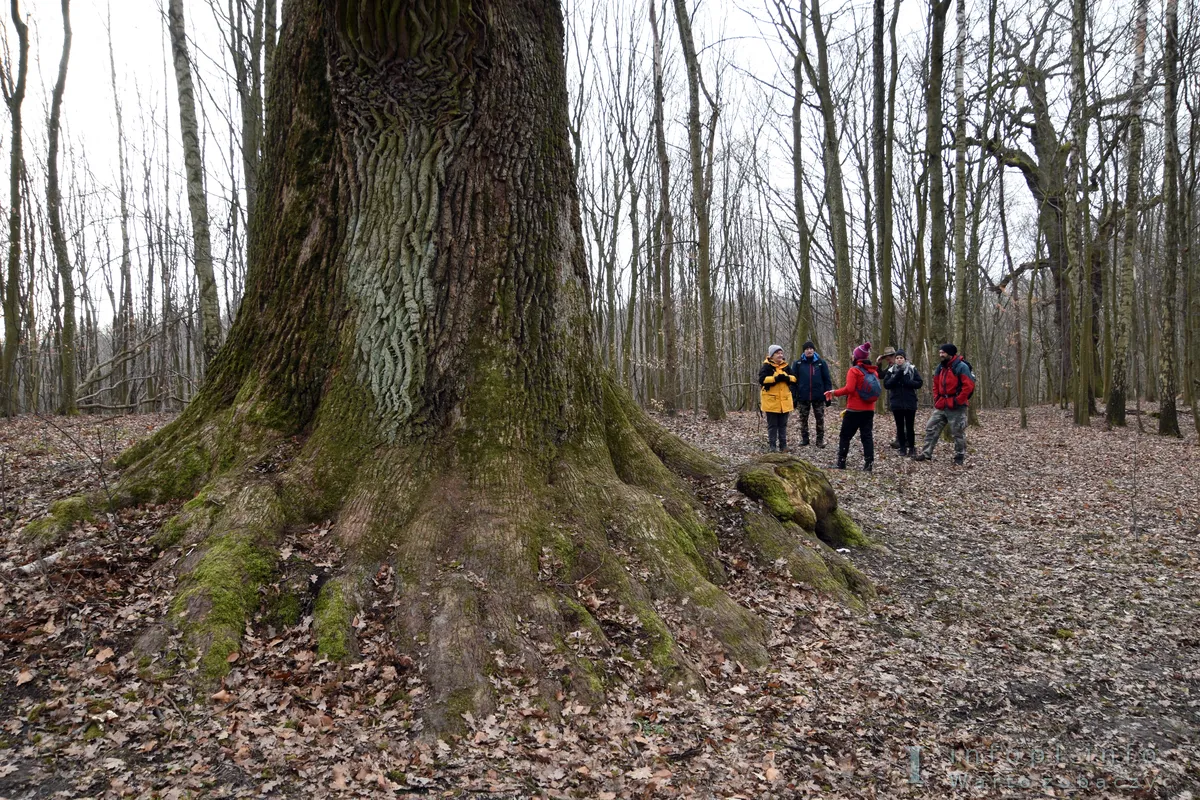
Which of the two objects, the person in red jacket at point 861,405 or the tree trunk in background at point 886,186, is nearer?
the person in red jacket at point 861,405

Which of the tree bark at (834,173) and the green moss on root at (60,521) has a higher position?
the tree bark at (834,173)

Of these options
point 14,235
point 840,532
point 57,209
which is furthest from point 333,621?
point 57,209

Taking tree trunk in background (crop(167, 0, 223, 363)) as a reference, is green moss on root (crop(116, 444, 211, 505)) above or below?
below

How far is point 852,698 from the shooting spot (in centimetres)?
373

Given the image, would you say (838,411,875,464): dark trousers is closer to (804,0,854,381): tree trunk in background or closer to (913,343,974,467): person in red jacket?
(913,343,974,467): person in red jacket

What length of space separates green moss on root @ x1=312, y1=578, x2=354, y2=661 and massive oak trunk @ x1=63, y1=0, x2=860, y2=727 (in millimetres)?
21

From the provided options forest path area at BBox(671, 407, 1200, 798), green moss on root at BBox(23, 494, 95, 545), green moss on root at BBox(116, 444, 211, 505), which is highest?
green moss on root at BBox(116, 444, 211, 505)

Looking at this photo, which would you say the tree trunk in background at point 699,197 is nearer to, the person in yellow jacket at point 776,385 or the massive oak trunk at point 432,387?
the person in yellow jacket at point 776,385

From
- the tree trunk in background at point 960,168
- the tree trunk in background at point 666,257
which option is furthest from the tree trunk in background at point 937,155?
the tree trunk in background at point 666,257

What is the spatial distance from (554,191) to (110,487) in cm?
371

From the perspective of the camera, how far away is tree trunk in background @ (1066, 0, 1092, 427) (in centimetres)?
1500

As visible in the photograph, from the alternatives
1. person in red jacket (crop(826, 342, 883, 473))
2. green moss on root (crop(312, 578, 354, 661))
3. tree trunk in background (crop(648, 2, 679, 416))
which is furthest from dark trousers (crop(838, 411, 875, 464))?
green moss on root (crop(312, 578, 354, 661))

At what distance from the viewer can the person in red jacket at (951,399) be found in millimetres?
10570

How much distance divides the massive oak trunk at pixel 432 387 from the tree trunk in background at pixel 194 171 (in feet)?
19.4
